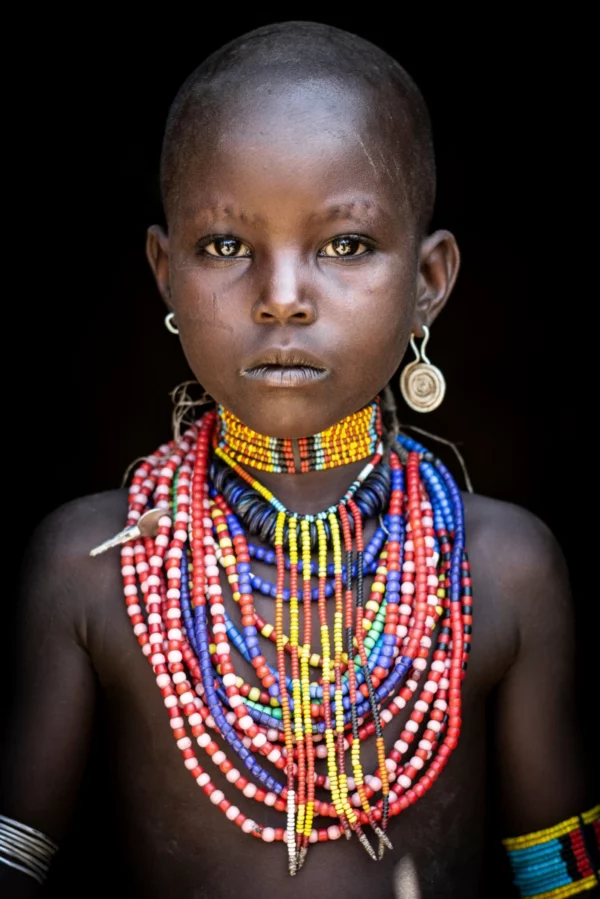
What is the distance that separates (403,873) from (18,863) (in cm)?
73

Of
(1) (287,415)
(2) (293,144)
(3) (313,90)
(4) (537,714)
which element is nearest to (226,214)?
(2) (293,144)

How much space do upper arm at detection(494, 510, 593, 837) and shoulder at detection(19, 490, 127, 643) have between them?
0.83 metres

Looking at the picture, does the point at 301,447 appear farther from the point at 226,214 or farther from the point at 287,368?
the point at 226,214

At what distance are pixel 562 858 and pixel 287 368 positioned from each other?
1174 mm

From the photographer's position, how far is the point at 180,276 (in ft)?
6.85

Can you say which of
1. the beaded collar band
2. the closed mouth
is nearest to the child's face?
the closed mouth

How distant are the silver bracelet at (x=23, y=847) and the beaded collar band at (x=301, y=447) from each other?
0.82 meters

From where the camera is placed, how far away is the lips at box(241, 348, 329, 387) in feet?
6.45

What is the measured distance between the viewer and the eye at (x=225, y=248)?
202cm

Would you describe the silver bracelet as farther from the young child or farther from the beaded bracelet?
the beaded bracelet

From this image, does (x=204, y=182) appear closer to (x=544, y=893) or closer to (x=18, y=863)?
(x=18, y=863)

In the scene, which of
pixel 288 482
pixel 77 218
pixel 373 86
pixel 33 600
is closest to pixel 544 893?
pixel 288 482

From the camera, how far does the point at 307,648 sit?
211cm

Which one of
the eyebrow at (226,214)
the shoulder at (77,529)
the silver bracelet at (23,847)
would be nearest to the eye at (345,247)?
the eyebrow at (226,214)
